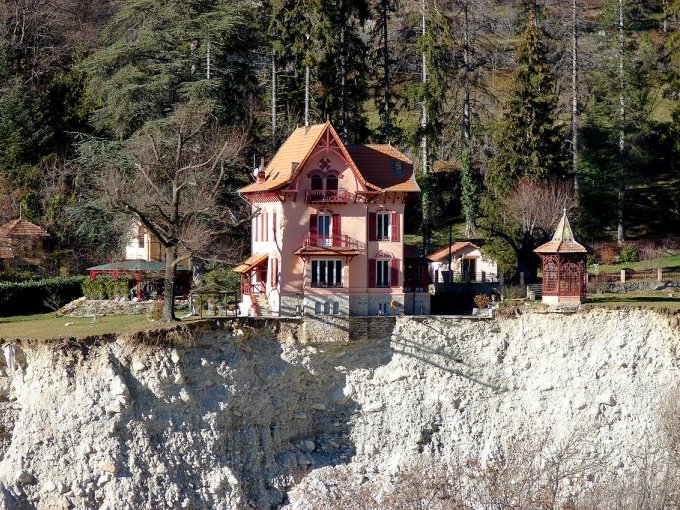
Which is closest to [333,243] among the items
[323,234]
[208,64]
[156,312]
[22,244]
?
[323,234]

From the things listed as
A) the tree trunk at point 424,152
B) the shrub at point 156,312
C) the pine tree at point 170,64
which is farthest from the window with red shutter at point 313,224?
the pine tree at point 170,64

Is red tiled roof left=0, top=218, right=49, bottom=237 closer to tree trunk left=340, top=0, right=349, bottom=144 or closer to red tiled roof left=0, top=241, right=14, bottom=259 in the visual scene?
red tiled roof left=0, top=241, right=14, bottom=259

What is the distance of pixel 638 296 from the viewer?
5181 cm

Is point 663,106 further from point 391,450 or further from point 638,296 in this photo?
point 391,450

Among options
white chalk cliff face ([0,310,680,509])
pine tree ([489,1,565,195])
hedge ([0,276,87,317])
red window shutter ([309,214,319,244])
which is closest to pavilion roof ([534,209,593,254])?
white chalk cliff face ([0,310,680,509])

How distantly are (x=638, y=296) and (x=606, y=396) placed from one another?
1002 centimetres

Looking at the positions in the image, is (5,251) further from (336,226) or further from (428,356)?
(428,356)

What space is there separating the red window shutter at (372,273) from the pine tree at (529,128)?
17298 millimetres

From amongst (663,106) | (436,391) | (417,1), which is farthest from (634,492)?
(417,1)

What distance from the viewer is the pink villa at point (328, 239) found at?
46031 mm

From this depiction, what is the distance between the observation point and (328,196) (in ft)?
153

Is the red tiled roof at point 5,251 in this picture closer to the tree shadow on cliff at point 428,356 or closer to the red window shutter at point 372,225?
the red window shutter at point 372,225

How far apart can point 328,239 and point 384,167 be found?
417cm

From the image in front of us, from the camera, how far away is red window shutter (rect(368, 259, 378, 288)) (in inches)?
1843
